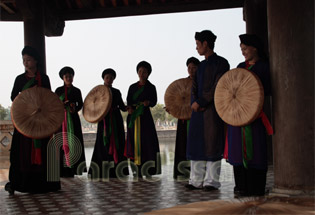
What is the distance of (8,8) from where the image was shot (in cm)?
752

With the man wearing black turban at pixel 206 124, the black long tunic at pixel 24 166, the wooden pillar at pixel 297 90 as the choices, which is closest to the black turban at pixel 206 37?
the man wearing black turban at pixel 206 124

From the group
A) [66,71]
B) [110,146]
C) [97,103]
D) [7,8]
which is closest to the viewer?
[97,103]

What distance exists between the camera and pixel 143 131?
230 inches

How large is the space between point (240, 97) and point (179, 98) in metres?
1.73

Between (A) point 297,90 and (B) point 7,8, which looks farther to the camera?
(B) point 7,8

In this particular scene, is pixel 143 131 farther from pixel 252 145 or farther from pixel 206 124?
pixel 252 145

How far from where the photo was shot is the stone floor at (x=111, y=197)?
3.63 metres

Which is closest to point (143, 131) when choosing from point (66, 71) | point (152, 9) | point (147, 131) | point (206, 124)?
→ point (147, 131)

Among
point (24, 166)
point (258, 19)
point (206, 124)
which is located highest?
point (258, 19)

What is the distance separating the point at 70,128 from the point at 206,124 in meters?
2.77

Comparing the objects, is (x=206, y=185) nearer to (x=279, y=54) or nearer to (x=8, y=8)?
(x=279, y=54)

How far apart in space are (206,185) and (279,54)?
66.9 inches

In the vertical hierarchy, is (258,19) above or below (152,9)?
below

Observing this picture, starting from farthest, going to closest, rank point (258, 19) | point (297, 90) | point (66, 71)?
point (258, 19), point (66, 71), point (297, 90)
